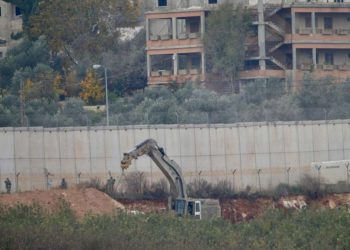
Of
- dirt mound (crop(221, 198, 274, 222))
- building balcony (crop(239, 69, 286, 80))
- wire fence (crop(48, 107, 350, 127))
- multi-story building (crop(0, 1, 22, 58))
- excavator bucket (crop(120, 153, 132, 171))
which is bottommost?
dirt mound (crop(221, 198, 274, 222))

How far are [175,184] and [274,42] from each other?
27168mm

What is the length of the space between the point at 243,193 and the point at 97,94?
19651 mm

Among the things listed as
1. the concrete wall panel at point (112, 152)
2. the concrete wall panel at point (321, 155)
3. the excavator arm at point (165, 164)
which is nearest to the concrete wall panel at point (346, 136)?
the concrete wall panel at point (321, 155)

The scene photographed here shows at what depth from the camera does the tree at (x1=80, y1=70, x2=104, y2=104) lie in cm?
9944

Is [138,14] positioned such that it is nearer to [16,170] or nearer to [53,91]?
[53,91]

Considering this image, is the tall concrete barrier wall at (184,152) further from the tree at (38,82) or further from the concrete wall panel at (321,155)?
the tree at (38,82)

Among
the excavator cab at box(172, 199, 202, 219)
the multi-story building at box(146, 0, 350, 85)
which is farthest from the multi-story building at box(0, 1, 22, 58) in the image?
the excavator cab at box(172, 199, 202, 219)

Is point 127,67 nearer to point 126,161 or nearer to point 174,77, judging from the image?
point 174,77

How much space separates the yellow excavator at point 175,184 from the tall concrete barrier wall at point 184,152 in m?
3.68

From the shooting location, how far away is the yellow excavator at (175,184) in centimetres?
7506

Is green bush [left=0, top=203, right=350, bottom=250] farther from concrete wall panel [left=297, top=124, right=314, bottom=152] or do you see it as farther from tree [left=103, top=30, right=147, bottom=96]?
tree [left=103, top=30, right=147, bottom=96]

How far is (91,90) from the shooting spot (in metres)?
99.8

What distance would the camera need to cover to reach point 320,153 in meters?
83.6

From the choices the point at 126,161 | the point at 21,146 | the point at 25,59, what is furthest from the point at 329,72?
the point at 126,161
